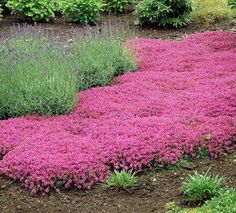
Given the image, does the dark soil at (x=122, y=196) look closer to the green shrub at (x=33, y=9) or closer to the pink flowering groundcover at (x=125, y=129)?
the pink flowering groundcover at (x=125, y=129)

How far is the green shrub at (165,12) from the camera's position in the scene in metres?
15.4

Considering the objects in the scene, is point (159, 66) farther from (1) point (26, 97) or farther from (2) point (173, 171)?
(2) point (173, 171)

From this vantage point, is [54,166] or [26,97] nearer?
[54,166]

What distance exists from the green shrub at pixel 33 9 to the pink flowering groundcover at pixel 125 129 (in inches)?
241

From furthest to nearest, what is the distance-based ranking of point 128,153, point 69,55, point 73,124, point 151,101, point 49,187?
1. point 69,55
2. point 151,101
3. point 73,124
4. point 128,153
5. point 49,187

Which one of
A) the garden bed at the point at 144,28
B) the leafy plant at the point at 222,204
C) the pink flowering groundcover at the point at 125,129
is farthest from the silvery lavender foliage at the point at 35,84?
the garden bed at the point at 144,28

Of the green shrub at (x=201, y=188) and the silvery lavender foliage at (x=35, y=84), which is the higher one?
the silvery lavender foliage at (x=35, y=84)

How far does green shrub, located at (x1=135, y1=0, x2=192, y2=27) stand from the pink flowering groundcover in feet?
15.4

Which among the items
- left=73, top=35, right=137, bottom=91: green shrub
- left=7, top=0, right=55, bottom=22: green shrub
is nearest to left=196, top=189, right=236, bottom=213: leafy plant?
left=73, top=35, right=137, bottom=91: green shrub

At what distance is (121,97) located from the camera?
30.9ft

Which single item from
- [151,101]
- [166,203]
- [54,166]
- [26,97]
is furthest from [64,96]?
[166,203]

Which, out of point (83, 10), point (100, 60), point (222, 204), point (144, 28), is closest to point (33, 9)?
point (83, 10)

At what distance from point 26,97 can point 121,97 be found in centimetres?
157

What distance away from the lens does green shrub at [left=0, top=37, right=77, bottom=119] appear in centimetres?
875
